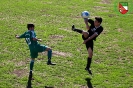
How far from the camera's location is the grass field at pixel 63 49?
9.96 m

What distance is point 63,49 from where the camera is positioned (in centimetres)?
1298

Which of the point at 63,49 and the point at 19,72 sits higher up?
the point at 63,49

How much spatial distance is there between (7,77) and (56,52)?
11.0 ft

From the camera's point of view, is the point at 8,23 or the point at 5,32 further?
the point at 8,23

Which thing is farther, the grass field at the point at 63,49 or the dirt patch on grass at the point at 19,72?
the dirt patch on grass at the point at 19,72

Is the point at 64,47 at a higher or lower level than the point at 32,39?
lower

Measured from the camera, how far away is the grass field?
996cm

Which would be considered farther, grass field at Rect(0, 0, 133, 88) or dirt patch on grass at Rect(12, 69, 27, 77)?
dirt patch on grass at Rect(12, 69, 27, 77)

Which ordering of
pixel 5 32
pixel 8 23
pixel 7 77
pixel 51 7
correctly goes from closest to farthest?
pixel 7 77, pixel 5 32, pixel 8 23, pixel 51 7

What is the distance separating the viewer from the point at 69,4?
23141 millimetres

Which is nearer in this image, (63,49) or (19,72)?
(19,72)

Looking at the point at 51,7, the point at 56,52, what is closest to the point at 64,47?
the point at 56,52

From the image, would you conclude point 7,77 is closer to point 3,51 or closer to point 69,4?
point 3,51

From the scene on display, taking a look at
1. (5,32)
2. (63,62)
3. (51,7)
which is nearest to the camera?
(63,62)
